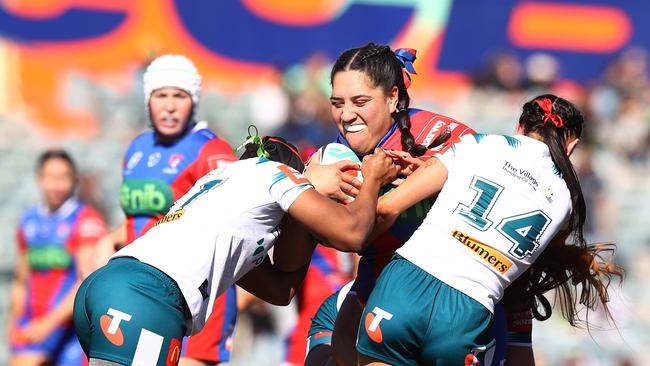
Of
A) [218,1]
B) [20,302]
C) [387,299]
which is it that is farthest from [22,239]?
[218,1]

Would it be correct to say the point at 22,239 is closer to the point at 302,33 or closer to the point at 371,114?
the point at 371,114

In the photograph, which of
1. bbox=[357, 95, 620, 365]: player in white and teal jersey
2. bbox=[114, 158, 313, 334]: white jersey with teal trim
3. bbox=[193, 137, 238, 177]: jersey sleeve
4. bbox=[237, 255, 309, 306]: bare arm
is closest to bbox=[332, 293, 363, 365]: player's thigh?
bbox=[237, 255, 309, 306]: bare arm

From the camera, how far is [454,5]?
13797 millimetres

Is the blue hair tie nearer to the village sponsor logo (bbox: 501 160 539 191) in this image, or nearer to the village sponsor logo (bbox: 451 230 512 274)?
the village sponsor logo (bbox: 501 160 539 191)

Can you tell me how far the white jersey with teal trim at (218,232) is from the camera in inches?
169

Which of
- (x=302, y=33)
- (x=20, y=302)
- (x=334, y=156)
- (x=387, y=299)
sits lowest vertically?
(x=20, y=302)

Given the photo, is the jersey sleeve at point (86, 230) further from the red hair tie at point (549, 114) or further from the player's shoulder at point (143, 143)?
the red hair tie at point (549, 114)

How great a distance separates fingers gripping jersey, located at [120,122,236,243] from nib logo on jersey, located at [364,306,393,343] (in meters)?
1.99

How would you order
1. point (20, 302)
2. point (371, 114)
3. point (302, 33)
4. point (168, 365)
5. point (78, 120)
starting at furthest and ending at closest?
1. point (302, 33)
2. point (78, 120)
3. point (20, 302)
4. point (371, 114)
5. point (168, 365)

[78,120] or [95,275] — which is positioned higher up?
[95,275]

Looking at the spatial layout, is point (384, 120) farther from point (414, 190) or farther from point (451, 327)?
point (451, 327)

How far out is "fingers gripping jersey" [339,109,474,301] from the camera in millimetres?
4781

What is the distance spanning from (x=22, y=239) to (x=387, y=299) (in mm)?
4554

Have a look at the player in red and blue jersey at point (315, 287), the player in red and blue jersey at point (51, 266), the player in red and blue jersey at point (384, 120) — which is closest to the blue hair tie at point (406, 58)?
the player in red and blue jersey at point (384, 120)
